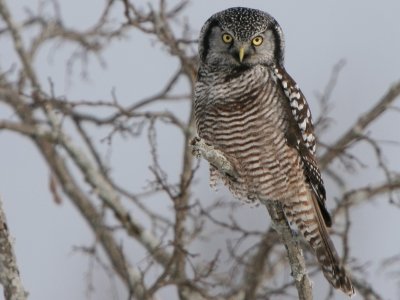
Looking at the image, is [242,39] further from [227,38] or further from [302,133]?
[302,133]

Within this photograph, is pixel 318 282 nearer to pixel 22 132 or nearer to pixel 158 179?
pixel 22 132

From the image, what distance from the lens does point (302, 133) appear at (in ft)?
20.9

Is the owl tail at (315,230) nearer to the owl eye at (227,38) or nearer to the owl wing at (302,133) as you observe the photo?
the owl wing at (302,133)

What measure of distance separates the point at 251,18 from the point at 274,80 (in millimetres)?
458

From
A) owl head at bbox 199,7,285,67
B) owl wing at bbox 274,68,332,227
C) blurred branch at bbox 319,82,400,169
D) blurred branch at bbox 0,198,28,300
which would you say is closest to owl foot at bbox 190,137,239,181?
owl wing at bbox 274,68,332,227

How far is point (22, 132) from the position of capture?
1012 cm

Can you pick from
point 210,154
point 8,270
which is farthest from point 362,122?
point 8,270

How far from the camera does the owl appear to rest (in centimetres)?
621

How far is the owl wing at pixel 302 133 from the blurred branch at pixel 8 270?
212cm

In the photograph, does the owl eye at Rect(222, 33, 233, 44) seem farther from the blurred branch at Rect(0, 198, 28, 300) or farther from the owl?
the blurred branch at Rect(0, 198, 28, 300)

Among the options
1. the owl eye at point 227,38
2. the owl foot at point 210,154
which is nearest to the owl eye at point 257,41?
the owl eye at point 227,38

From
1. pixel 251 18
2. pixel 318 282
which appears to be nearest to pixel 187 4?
pixel 251 18

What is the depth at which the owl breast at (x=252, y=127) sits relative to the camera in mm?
6188

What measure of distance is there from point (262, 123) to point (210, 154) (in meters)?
0.73
